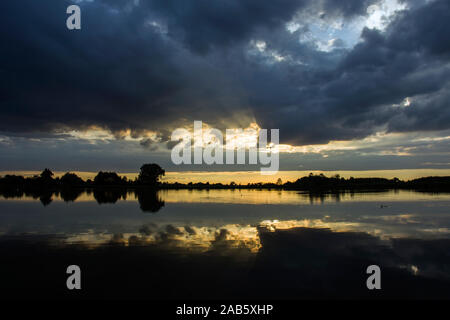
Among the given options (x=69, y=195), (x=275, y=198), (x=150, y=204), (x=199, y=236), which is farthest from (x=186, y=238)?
(x=69, y=195)

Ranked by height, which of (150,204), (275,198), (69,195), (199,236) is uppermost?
(199,236)

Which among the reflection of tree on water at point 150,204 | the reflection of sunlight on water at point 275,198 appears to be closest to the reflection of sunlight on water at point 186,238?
the reflection of tree on water at point 150,204

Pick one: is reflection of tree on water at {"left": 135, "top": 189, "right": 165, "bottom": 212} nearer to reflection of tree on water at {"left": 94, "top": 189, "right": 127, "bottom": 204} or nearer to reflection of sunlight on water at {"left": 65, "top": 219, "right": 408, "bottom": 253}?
reflection of tree on water at {"left": 94, "top": 189, "right": 127, "bottom": 204}

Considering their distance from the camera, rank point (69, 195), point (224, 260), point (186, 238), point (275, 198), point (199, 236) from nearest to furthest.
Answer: point (224, 260) < point (186, 238) < point (199, 236) < point (275, 198) < point (69, 195)

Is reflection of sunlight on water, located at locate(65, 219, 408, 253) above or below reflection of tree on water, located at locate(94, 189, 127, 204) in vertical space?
above

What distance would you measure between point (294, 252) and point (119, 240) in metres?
14.8

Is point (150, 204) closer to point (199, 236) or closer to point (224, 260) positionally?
point (199, 236)

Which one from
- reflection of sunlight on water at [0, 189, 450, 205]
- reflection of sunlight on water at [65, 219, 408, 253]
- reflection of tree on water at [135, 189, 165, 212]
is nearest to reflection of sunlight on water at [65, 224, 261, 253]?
reflection of sunlight on water at [65, 219, 408, 253]

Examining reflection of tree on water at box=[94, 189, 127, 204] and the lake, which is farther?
reflection of tree on water at box=[94, 189, 127, 204]

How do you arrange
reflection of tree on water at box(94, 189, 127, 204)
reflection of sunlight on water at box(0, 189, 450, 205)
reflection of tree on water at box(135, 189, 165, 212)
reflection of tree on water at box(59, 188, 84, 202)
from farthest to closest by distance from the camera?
reflection of tree on water at box(59, 188, 84, 202) < reflection of sunlight on water at box(0, 189, 450, 205) < reflection of tree on water at box(94, 189, 127, 204) < reflection of tree on water at box(135, 189, 165, 212)

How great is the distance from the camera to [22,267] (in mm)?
17359

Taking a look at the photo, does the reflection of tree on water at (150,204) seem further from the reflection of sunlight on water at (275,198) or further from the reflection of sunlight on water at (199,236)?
the reflection of sunlight on water at (199,236)
